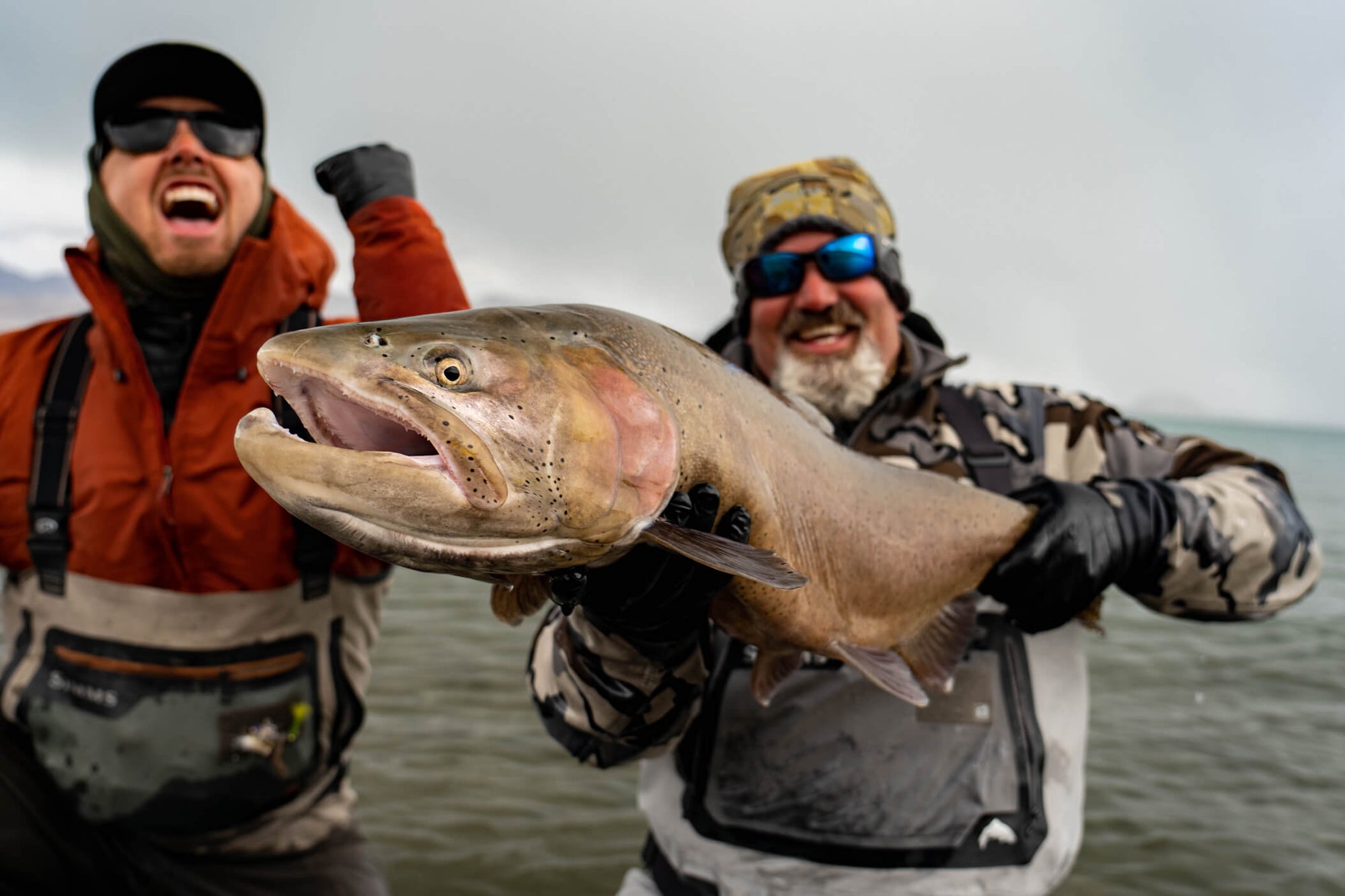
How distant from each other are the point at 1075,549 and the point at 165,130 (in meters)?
3.75

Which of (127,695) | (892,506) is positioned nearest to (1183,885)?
(892,506)

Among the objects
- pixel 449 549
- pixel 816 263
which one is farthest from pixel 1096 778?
pixel 449 549

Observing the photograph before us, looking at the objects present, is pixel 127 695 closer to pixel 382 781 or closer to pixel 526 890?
pixel 526 890

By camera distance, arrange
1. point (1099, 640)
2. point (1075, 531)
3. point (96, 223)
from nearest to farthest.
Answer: point (1075, 531) < point (96, 223) < point (1099, 640)

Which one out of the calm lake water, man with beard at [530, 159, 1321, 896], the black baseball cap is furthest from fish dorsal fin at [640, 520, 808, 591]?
the calm lake water

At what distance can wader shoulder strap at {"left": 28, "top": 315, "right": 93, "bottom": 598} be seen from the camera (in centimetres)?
330

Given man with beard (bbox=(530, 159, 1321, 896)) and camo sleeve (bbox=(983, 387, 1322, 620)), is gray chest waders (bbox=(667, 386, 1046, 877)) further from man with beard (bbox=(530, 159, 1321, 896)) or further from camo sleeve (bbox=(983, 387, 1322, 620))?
camo sleeve (bbox=(983, 387, 1322, 620))

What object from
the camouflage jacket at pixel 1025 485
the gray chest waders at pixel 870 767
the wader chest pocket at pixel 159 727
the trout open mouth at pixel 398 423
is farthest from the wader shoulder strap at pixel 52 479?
the trout open mouth at pixel 398 423

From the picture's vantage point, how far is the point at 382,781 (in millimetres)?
6332

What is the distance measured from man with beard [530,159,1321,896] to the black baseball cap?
2663mm

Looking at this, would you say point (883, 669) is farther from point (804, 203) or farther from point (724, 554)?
point (804, 203)

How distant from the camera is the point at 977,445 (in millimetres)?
3123

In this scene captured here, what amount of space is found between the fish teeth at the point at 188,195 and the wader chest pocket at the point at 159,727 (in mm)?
1741

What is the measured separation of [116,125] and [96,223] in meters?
0.42
